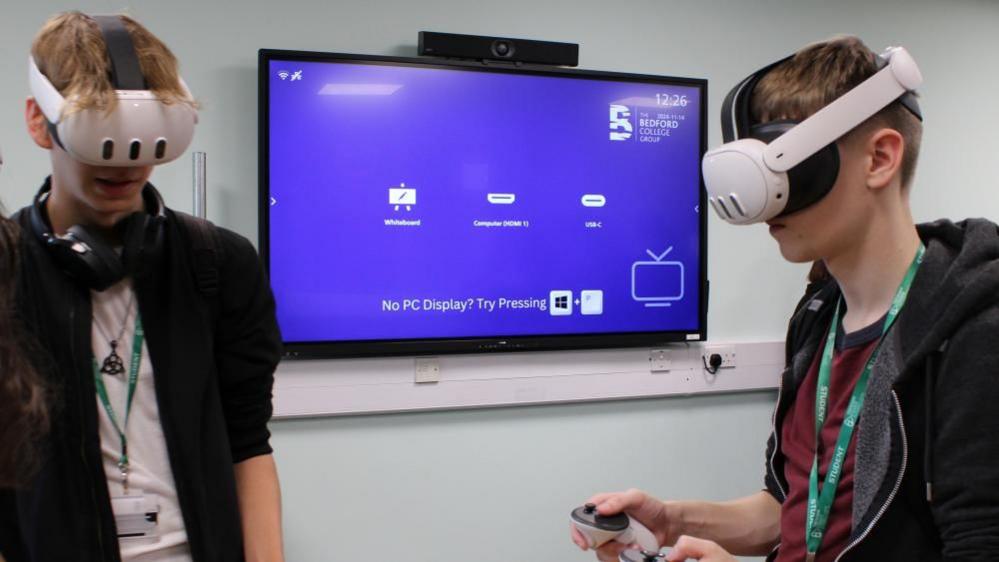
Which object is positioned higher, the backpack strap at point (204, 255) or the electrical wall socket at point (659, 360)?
the backpack strap at point (204, 255)

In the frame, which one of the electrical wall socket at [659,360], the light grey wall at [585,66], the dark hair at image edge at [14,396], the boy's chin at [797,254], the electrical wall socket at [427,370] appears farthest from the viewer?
the electrical wall socket at [659,360]

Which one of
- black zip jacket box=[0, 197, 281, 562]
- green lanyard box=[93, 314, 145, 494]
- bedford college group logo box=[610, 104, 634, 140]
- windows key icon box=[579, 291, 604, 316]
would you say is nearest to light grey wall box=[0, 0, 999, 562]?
bedford college group logo box=[610, 104, 634, 140]

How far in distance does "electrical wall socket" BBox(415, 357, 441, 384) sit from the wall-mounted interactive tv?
0.07 meters

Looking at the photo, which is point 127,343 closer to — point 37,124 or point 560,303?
point 37,124

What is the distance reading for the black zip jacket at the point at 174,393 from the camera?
1.16 m

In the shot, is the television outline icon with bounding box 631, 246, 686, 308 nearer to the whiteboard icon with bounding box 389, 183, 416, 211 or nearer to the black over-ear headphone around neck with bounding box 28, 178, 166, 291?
the whiteboard icon with bounding box 389, 183, 416, 211

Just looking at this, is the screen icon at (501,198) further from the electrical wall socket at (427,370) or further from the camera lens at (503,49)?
the electrical wall socket at (427,370)

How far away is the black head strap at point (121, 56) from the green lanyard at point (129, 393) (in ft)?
1.15

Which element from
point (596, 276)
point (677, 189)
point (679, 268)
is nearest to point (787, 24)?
point (677, 189)

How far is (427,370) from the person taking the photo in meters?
2.94

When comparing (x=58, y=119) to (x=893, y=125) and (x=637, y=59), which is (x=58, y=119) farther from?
(x=637, y=59)

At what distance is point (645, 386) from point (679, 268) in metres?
0.48

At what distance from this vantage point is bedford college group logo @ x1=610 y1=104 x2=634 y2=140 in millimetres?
3084

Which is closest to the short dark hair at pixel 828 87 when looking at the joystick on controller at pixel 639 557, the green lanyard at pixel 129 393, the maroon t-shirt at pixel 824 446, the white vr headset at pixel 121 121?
the maroon t-shirt at pixel 824 446
